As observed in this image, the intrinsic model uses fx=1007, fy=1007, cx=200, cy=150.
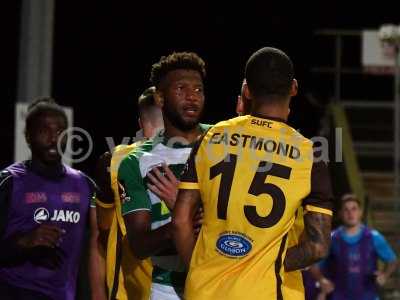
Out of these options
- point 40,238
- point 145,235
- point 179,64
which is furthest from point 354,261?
point 145,235

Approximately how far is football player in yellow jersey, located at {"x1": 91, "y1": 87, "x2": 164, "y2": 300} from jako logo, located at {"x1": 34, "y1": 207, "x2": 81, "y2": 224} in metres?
0.58

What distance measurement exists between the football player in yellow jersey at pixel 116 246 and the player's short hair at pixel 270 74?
4.37 feet

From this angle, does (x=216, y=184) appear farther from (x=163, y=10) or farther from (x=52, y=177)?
(x=163, y=10)

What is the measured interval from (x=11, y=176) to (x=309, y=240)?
282 cm

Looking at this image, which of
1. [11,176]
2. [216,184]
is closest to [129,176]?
[216,184]

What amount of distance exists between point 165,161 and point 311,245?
1101 mm

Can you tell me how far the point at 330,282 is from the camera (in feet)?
41.0

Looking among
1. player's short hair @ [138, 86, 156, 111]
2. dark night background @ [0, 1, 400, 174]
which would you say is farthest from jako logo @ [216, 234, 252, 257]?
dark night background @ [0, 1, 400, 174]

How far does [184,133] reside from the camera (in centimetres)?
539

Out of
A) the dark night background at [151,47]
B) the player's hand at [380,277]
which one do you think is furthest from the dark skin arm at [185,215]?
the dark night background at [151,47]

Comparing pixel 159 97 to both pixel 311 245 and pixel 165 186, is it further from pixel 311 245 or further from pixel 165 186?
pixel 311 245

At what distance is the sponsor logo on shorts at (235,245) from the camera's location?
441 cm

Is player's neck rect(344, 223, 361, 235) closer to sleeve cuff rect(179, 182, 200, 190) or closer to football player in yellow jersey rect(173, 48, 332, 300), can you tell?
football player in yellow jersey rect(173, 48, 332, 300)

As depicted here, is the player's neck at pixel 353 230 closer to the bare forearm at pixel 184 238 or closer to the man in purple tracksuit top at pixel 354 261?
the man in purple tracksuit top at pixel 354 261
